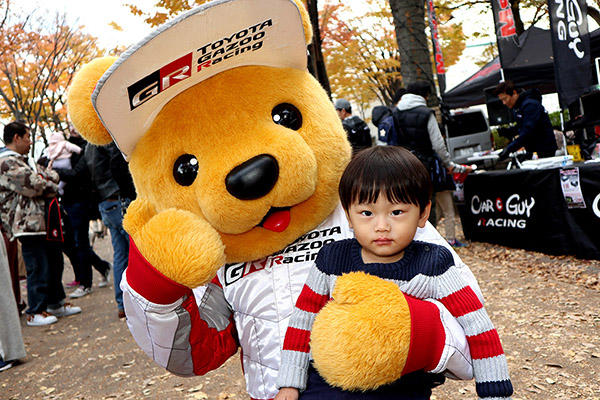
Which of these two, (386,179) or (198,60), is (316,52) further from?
(386,179)

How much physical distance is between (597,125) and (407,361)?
7.86 meters

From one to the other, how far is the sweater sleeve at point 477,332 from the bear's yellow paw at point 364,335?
174mm

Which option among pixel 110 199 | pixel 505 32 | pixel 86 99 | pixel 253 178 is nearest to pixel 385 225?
pixel 253 178

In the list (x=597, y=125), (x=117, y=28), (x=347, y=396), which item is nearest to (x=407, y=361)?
(x=347, y=396)

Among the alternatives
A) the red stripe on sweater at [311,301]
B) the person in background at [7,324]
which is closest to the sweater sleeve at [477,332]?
the red stripe on sweater at [311,301]

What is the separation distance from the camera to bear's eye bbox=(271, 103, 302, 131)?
1645 millimetres

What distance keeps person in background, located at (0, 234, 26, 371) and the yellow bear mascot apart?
11.5 feet

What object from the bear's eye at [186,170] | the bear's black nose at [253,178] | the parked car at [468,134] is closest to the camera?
the bear's black nose at [253,178]

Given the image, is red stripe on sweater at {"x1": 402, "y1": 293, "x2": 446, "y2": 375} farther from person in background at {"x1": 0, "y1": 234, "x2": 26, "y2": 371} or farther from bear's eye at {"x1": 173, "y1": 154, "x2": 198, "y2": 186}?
person in background at {"x1": 0, "y1": 234, "x2": 26, "y2": 371}

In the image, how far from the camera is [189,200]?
61.9 inches

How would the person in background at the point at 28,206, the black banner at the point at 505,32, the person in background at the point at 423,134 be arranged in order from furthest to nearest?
the black banner at the point at 505,32, the person in background at the point at 423,134, the person in background at the point at 28,206

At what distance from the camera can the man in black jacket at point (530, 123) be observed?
667cm

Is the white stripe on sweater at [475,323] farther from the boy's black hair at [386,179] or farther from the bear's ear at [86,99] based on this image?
the bear's ear at [86,99]

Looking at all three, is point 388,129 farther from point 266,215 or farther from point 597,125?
point 266,215
